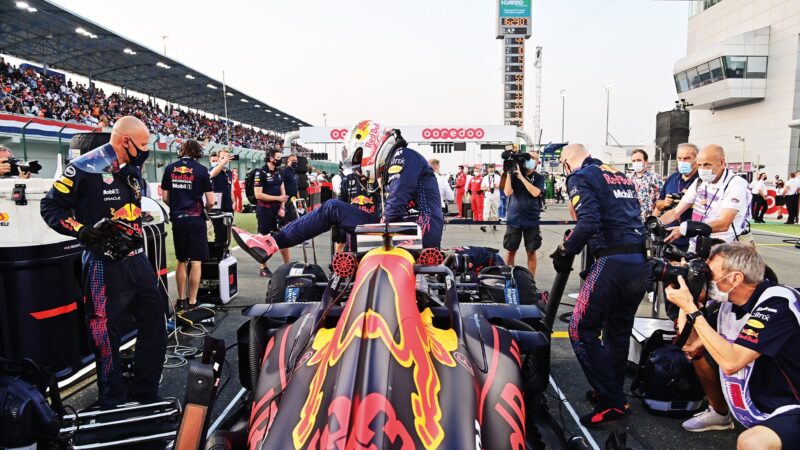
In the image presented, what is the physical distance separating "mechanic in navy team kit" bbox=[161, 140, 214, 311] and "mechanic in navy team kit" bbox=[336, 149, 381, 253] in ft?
5.10

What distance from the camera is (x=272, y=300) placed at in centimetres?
432

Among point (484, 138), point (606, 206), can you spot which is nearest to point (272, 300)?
point (606, 206)

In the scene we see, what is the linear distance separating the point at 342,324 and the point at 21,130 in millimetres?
19503

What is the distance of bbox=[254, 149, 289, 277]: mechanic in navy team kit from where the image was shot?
309 inches

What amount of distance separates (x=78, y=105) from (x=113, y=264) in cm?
2936

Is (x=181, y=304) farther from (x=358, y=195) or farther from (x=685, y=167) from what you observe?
(x=685, y=167)

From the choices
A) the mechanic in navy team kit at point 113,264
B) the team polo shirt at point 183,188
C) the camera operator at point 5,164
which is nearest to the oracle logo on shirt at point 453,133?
the team polo shirt at point 183,188

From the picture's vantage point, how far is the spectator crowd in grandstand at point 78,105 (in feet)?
70.5

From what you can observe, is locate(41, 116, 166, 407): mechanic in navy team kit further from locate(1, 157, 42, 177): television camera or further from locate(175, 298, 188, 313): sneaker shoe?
locate(1, 157, 42, 177): television camera

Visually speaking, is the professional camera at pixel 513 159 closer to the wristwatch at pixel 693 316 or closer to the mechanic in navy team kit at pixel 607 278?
the mechanic in navy team kit at pixel 607 278

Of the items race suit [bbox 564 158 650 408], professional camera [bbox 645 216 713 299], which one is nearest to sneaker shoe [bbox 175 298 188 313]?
race suit [bbox 564 158 650 408]

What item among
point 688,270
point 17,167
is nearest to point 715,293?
point 688,270

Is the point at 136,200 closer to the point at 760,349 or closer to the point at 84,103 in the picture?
the point at 760,349

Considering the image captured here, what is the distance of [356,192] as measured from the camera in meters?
5.79
